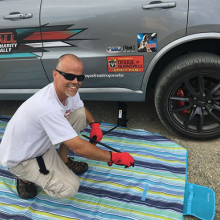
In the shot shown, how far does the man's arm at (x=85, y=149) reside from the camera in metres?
1.68

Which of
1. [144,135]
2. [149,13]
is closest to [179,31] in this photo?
[149,13]

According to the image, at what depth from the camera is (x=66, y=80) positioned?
1696mm

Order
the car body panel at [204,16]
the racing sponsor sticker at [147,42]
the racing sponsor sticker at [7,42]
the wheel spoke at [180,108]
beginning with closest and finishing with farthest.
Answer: the car body panel at [204,16]
the racing sponsor sticker at [147,42]
the racing sponsor sticker at [7,42]
the wheel spoke at [180,108]

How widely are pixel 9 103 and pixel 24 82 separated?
118 cm

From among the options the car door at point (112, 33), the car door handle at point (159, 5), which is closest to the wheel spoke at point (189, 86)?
the car door at point (112, 33)

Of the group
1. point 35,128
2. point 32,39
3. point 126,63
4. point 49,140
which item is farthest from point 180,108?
point 32,39

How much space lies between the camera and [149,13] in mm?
2043

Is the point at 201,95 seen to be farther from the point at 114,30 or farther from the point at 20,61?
the point at 20,61

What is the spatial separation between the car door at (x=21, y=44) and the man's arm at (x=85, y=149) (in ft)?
3.48

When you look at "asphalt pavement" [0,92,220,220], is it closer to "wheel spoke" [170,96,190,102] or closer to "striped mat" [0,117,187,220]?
"striped mat" [0,117,187,220]

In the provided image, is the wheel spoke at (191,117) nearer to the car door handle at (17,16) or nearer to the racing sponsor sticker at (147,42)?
the racing sponsor sticker at (147,42)

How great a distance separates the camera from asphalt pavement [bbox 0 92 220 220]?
7.34 ft

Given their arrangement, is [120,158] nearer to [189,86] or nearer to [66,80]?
[66,80]

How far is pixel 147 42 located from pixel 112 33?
1.04ft
